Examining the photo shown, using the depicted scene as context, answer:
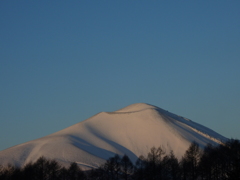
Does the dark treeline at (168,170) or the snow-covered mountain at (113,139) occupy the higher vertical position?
the snow-covered mountain at (113,139)

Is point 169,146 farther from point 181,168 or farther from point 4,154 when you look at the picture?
point 181,168

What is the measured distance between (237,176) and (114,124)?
468 feet

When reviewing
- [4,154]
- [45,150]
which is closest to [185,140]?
[45,150]

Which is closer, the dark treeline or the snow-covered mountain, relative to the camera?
the dark treeline

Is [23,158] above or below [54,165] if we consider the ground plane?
above

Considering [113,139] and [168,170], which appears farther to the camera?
[113,139]

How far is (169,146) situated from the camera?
524 ft

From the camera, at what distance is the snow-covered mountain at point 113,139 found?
146800mm

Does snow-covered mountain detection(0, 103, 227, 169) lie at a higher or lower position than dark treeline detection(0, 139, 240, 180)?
higher

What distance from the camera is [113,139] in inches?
6718

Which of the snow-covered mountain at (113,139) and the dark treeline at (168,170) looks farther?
the snow-covered mountain at (113,139)

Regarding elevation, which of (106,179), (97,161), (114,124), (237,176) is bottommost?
(237,176)

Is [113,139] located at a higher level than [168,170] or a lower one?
higher

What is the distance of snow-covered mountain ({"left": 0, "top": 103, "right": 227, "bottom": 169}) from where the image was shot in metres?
147
